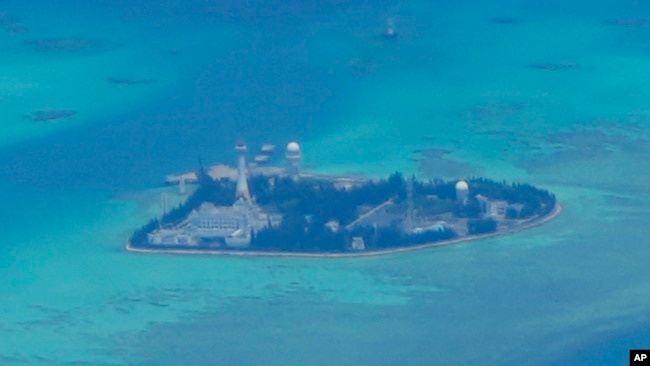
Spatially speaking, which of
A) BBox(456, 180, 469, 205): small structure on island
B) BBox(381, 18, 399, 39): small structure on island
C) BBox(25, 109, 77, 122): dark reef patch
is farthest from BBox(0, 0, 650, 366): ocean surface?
BBox(456, 180, 469, 205): small structure on island

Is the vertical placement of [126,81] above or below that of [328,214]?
above

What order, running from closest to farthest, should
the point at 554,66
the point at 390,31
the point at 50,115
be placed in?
the point at 50,115
the point at 554,66
the point at 390,31

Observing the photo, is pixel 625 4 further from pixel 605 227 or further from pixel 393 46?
pixel 605 227

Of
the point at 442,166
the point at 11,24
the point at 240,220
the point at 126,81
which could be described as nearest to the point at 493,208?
the point at 442,166

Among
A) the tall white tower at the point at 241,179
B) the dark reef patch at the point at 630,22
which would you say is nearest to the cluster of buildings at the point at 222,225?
→ the tall white tower at the point at 241,179

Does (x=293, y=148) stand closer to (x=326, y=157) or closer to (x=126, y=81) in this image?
(x=326, y=157)

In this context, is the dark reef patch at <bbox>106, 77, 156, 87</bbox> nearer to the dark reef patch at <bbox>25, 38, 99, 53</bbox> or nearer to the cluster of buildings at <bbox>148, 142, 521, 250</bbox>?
the dark reef patch at <bbox>25, 38, 99, 53</bbox>
